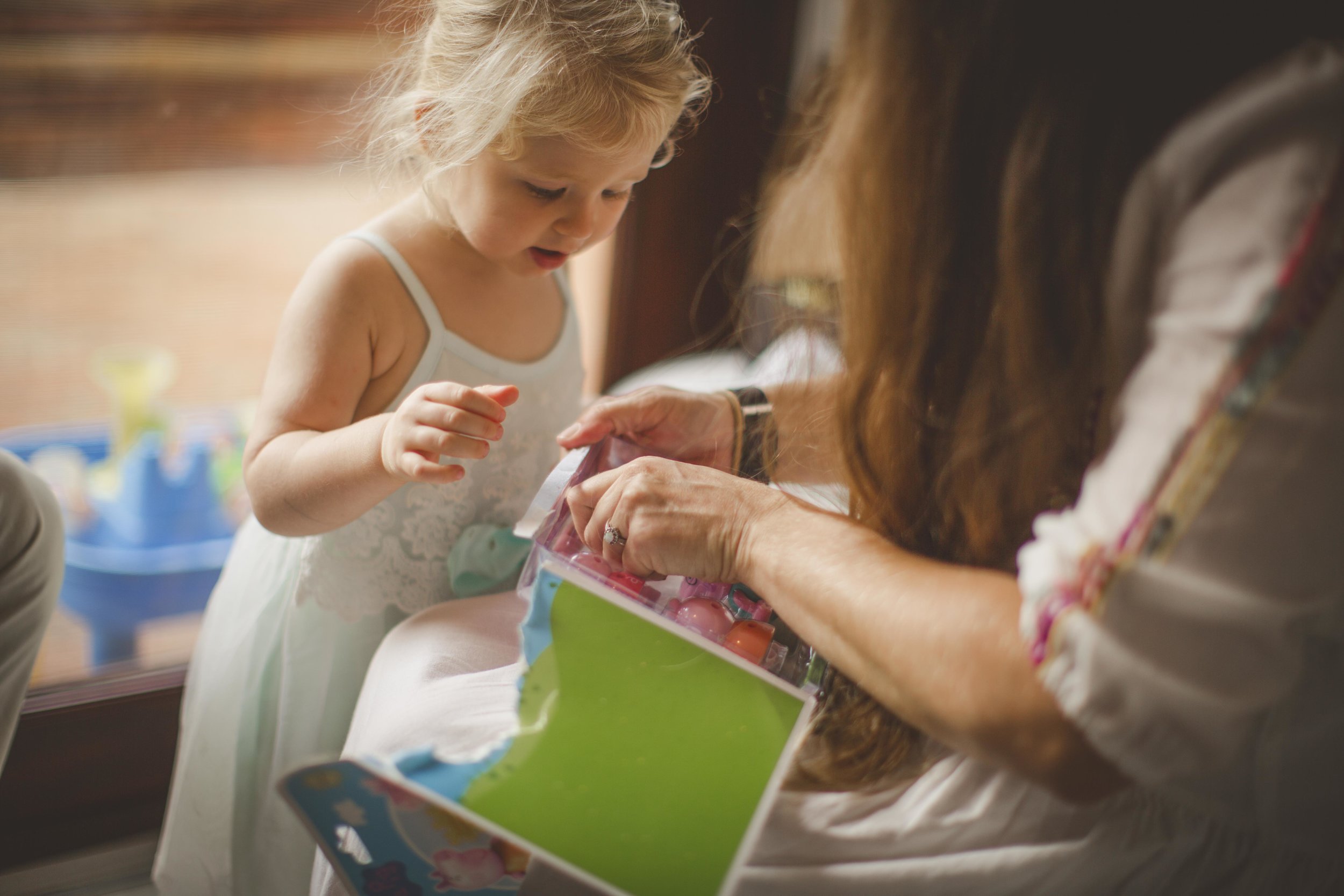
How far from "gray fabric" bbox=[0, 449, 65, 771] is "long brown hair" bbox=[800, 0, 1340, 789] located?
24.0 inches

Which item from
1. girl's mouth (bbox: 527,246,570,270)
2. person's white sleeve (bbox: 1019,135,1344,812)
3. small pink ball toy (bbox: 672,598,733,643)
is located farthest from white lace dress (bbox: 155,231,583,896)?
person's white sleeve (bbox: 1019,135,1344,812)

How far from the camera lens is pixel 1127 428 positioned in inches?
18.3

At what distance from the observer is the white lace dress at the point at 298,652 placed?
88cm

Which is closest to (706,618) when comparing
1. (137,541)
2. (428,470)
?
(428,470)

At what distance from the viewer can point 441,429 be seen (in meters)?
0.68

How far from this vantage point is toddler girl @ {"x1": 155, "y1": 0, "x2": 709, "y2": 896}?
2.53 feet

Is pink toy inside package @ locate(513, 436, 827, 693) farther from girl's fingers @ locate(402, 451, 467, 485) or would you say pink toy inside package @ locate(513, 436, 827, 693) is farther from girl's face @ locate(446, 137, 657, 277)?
girl's face @ locate(446, 137, 657, 277)

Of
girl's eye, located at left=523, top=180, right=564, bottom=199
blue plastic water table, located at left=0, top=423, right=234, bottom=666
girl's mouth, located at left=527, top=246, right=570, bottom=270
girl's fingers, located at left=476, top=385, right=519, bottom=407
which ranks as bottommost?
blue plastic water table, located at left=0, top=423, right=234, bottom=666

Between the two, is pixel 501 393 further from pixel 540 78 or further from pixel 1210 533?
pixel 1210 533

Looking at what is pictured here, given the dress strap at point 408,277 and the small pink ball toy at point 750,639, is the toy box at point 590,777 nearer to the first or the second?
the small pink ball toy at point 750,639

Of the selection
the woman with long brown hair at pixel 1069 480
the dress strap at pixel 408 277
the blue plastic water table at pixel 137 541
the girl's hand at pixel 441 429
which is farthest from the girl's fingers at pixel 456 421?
the blue plastic water table at pixel 137 541

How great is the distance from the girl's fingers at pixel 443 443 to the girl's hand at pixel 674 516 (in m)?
0.08

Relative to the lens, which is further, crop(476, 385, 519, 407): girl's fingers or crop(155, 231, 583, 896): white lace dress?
crop(155, 231, 583, 896): white lace dress

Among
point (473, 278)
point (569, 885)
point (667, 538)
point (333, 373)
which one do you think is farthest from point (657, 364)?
point (569, 885)
